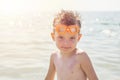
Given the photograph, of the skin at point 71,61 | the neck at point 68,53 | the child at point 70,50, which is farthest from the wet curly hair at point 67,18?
the neck at point 68,53

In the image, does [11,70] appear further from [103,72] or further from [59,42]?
[59,42]

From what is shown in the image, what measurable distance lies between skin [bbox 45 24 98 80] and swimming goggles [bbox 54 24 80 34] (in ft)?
0.12

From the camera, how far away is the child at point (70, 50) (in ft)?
11.9

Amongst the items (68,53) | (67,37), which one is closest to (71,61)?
(68,53)

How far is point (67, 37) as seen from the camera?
3.62 m

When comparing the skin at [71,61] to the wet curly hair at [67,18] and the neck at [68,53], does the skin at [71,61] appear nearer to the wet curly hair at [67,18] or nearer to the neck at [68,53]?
the neck at [68,53]

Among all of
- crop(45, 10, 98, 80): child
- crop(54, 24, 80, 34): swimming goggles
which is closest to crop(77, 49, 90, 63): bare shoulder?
crop(45, 10, 98, 80): child

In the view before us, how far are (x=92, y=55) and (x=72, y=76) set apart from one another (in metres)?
4.99

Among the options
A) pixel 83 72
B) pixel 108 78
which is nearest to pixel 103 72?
pixel 108 78

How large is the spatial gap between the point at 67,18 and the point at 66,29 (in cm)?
11

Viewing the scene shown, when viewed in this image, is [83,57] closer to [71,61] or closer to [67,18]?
[71,61]

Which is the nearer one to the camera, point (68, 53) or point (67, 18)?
point (67, 18)

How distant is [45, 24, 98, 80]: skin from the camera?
362 cm

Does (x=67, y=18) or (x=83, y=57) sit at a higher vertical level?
(x=67, y=18)
